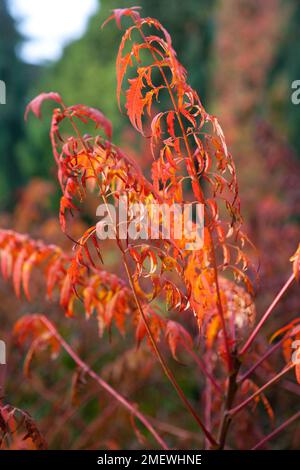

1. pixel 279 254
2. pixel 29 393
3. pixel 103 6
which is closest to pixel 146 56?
pixel 103 6

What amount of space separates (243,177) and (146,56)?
5.43 metres

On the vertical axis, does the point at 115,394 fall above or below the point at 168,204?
below

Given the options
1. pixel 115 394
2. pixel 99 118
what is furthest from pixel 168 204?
pixel 115 394

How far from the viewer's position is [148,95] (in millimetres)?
1302

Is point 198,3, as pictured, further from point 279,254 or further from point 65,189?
point 65,189

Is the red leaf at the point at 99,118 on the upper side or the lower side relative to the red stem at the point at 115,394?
upper

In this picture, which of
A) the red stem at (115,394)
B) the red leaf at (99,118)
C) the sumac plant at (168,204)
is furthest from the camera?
the red stem at (115,394)

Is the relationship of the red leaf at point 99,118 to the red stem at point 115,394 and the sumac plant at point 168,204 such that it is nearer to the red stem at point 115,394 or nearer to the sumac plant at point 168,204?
the sumac plant at point 168,204

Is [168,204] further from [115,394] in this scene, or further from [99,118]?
[115,394]

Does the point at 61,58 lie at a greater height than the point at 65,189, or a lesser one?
greater

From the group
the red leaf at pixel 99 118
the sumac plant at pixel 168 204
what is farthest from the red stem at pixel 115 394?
the red leaf at pixel 99 118

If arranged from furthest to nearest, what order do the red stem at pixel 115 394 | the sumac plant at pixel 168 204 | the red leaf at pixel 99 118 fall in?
1. the red stem at pixel 115 394
2. the sumac plant at pixel 168 204
3. the red leaf at pixel 99 118

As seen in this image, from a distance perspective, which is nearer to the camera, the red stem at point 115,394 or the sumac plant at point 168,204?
the sumac plant at point 168,204
